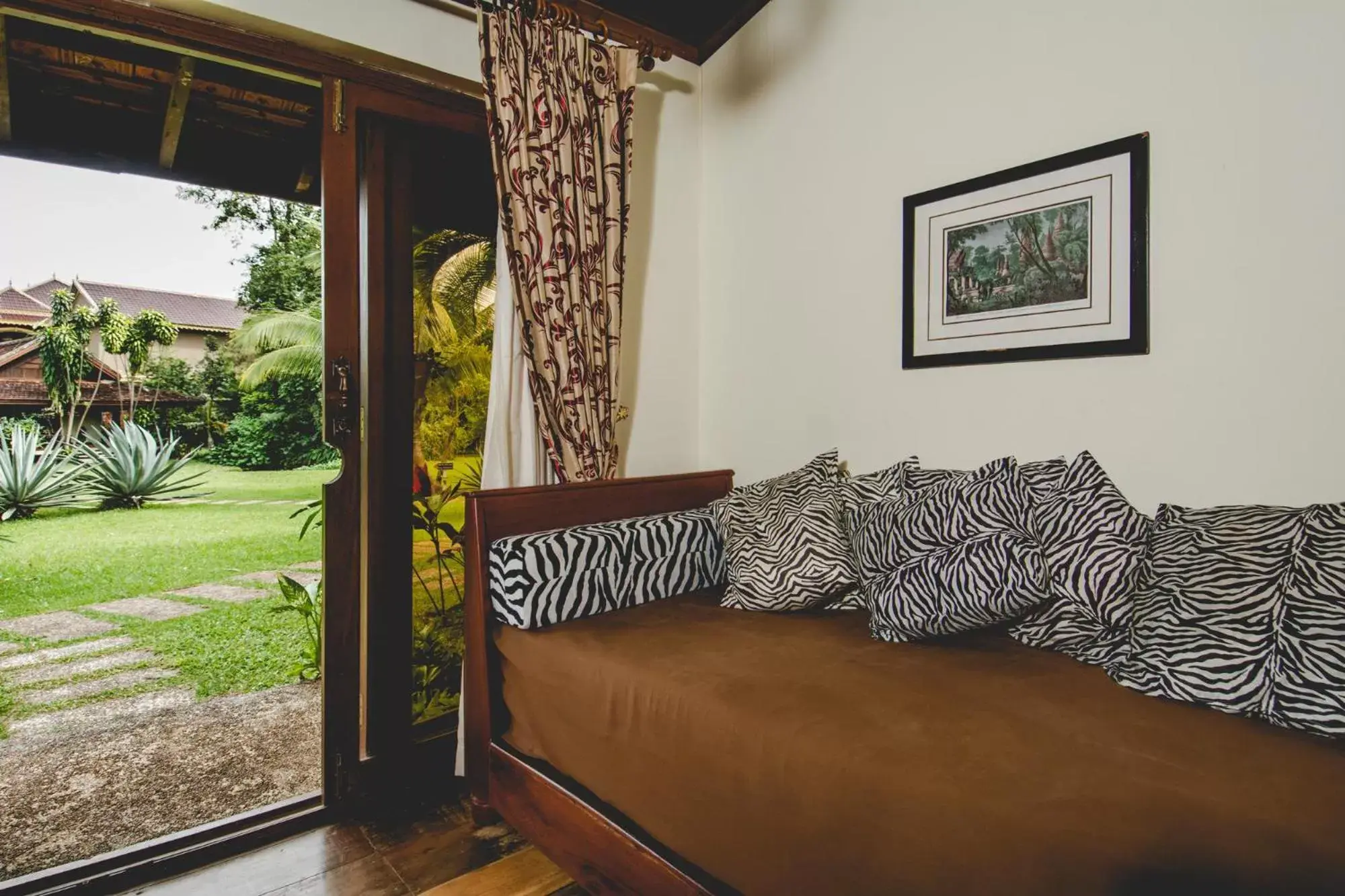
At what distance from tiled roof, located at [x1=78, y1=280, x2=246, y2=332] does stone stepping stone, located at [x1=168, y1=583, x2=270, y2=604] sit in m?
1.58

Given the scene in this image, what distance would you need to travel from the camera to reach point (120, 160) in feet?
7.00

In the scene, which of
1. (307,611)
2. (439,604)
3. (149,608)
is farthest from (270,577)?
(439,604)

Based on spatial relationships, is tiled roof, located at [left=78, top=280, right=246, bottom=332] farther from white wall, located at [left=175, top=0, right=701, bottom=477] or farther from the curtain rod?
white wall, located at [left=175, top=0, right=701, bottom=477]

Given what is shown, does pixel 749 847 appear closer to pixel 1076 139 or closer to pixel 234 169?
pixel 1076 139

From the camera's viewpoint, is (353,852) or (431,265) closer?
(353,852)

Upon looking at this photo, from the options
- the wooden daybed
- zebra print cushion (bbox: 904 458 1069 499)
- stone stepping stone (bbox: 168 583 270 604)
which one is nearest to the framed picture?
zebra print cushion (bbox: 904 458 1069 499)

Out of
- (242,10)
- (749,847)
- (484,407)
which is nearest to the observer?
(749,847)

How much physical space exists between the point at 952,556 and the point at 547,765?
3.37 ft

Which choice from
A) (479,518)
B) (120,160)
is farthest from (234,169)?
(479,518)

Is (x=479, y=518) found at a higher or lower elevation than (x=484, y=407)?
lower

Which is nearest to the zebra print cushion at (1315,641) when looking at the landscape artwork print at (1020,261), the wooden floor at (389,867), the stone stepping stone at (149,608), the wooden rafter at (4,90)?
the landscape artwork print at (1020,261)

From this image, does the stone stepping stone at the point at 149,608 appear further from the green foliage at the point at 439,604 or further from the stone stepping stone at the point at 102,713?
the green foliage at the point at 439,604

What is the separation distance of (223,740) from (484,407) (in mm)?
1670

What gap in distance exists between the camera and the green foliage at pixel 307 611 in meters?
2.89
